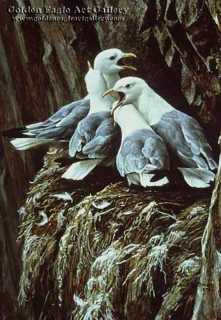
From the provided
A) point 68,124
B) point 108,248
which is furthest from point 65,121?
point 108,248

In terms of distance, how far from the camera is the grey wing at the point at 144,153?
5.29 ft

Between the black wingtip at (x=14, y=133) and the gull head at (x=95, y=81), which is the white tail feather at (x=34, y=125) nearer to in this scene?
the black wingtip at (x=14, y=133)

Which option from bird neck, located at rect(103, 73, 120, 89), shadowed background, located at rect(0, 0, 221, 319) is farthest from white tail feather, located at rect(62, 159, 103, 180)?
bird neck, located at rect(103, 73, 120, 89)

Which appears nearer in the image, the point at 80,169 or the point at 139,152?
the point at 139,152

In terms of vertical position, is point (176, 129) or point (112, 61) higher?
point (112, 61)

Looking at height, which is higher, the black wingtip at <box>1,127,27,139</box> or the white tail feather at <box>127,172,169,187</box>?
the black wingtip at <box>1,127,27,139</box>

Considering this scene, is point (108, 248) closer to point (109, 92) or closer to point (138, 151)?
point (138, 151)

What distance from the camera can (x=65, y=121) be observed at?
1743 mm

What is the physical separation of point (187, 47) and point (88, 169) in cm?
42

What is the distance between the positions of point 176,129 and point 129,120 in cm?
13

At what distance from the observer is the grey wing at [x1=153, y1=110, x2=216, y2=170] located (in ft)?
5.30

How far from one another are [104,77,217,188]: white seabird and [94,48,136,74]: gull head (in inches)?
1.6

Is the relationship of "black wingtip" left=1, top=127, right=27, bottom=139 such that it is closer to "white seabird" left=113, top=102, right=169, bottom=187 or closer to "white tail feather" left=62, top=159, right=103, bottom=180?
"white tail feather" left=62, top=159, right=103, bottom=180

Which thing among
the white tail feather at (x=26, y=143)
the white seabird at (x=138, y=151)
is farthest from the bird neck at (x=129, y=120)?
the white tail feather at (x=26, y=143)
